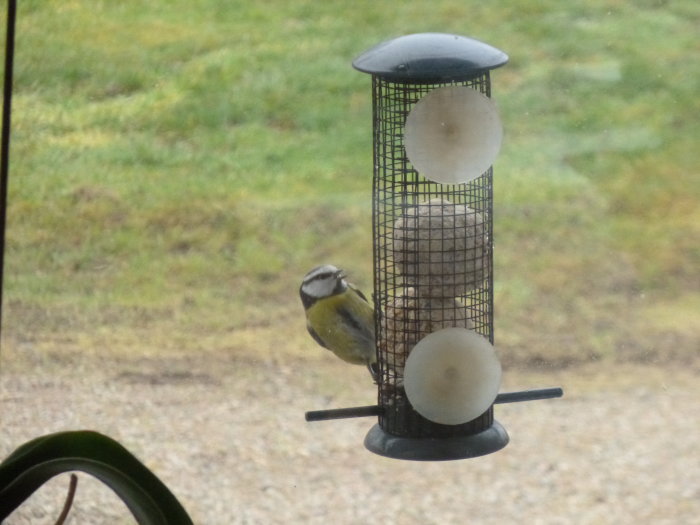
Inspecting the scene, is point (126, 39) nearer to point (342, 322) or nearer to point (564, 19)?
point (564, 19)

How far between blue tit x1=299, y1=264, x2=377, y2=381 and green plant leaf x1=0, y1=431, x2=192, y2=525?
1.06 meters

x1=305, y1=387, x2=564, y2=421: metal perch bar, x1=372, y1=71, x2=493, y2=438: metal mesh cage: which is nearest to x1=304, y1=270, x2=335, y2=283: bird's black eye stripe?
x1=372, y1=71, x2=493, y2=438: metal mesh cage

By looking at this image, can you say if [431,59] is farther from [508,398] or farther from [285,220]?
[285,220]

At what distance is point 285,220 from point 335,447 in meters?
1.51

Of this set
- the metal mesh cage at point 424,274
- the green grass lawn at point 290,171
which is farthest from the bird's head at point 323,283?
the green grass lawn at point 290,171

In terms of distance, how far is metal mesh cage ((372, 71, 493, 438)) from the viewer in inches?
64.3

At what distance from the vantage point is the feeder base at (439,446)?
5.26 feet

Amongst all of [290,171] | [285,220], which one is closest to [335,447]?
[285,220]

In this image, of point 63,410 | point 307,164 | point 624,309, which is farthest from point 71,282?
point 624,309

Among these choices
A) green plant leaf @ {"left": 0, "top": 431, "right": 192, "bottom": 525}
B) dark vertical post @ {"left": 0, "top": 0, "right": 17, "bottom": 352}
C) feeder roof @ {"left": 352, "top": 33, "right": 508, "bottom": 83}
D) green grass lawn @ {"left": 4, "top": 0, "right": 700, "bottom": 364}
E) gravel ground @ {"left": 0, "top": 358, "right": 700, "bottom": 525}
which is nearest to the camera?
dark vertical post @ {"left": 0, "top": 0, "right": 17, "bottom": 352}

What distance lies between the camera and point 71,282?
4.93 meters

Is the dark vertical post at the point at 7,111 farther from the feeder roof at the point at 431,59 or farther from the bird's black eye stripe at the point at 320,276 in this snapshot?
the bird's black eye stripe at the point at 320,276

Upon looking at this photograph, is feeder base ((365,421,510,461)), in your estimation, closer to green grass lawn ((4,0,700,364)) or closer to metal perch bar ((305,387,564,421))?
metal perch bar ((305,387,564,421))

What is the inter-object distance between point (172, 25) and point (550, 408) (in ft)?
9.06
